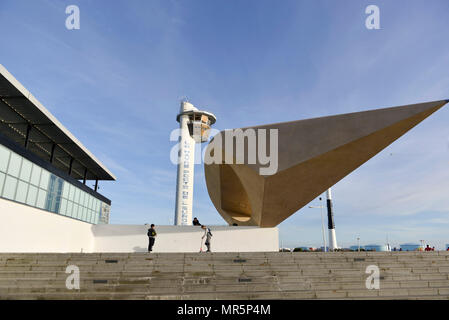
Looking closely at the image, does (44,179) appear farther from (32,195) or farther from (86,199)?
(86,199)

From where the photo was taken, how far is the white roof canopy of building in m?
13.5

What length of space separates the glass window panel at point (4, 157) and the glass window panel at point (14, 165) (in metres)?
0.25

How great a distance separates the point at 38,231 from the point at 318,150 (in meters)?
13.7

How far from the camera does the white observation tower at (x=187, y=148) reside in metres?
37.4

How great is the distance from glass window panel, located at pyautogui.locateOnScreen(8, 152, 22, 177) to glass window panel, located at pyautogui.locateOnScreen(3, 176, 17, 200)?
0.85 feet

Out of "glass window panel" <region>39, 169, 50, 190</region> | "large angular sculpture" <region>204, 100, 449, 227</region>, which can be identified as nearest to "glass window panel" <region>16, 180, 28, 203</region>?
"glass window panel" <region>39, 169, 50, 190</region>

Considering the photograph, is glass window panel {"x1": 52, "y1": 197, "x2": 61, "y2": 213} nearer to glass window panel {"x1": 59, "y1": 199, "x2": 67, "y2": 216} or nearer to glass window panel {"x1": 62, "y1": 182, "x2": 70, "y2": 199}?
glass window panel {"x1": 59, "y1": 199, "x2": 67, "y2": 216}

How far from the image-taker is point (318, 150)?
12359 millimetres

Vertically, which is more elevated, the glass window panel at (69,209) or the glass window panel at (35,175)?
the glass window panel at (35,175)

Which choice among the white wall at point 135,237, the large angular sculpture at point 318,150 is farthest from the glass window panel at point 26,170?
the large angular sculpture at point 318,150

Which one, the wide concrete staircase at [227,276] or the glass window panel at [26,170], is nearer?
the wide concrete staircase at [227,276]

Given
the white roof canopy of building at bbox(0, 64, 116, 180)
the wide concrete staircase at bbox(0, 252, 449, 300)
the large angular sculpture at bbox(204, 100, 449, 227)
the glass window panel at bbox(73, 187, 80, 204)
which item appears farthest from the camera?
the glass window panel at bbox(73, 187, 80, 204)

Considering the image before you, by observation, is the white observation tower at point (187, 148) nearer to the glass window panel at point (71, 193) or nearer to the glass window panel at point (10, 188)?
the glass window panel at point (71, 193)
